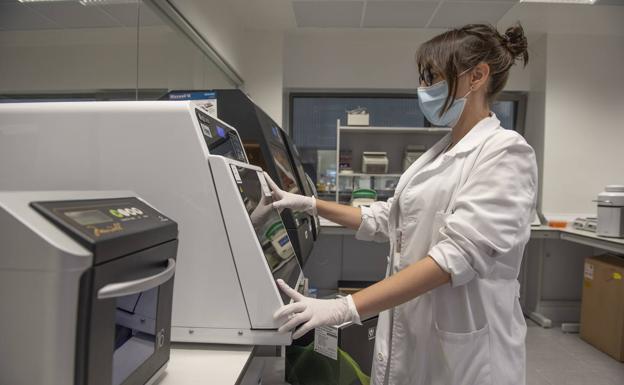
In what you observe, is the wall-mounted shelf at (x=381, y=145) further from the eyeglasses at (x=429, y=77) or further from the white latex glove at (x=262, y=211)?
the white latex glove at (x=262, y=211)

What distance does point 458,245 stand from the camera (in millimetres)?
784

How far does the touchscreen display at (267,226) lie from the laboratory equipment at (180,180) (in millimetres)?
33

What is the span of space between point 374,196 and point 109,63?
2274 millimetres

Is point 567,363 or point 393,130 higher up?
point 393,130

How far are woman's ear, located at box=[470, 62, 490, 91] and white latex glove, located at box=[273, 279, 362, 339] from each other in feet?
2.10

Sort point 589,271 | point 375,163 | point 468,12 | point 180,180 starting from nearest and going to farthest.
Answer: point 180,180
point 589,271
point 468,12
point 375,163

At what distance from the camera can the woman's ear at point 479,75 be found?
923mm

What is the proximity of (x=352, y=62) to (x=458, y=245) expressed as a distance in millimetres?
3535

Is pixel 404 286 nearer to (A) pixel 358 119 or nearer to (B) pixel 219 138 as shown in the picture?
(B) pixel 219 138

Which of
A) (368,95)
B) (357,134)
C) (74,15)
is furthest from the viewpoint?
(368,95)

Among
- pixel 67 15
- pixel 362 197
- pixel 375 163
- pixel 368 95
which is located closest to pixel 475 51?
pixel 67 15

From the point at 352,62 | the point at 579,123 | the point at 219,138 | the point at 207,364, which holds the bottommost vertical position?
the point at 207,364

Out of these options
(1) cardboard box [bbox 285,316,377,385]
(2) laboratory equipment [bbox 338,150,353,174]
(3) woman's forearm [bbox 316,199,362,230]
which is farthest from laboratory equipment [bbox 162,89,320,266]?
(2) laboratory equipment [bbox 338,150,353,174]

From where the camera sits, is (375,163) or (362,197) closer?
(362,197)
